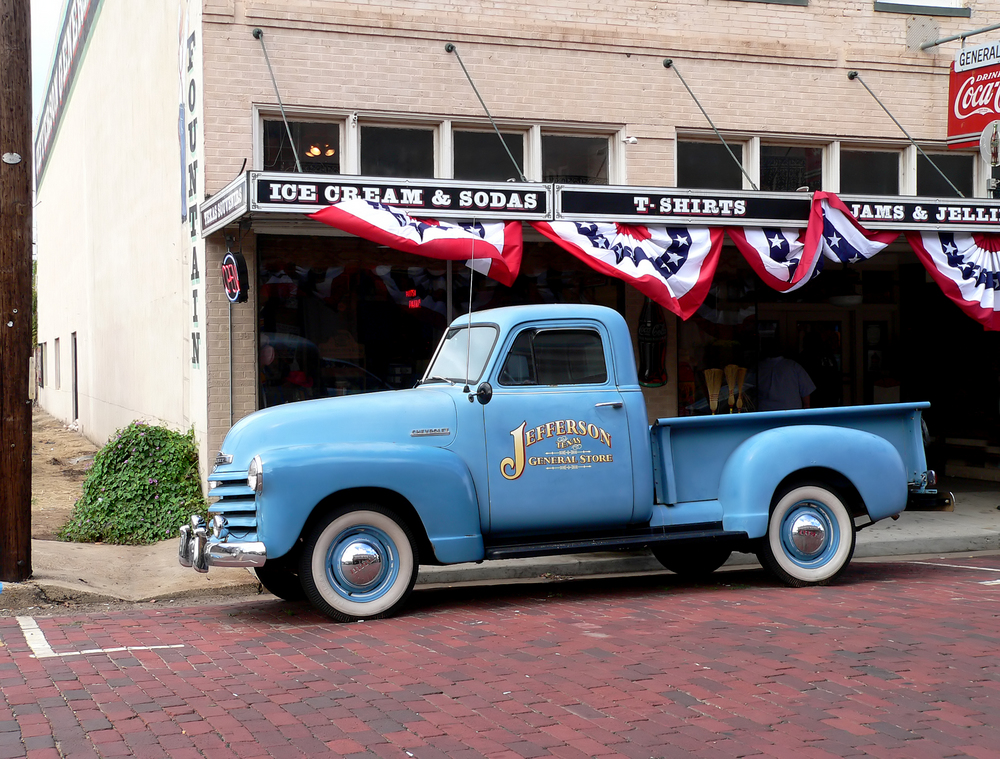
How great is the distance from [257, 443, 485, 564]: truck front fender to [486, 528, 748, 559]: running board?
207 mm

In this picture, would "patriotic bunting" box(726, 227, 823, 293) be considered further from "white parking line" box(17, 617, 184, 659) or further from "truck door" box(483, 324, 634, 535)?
"white parking line" box(17, 617, 184, 659)

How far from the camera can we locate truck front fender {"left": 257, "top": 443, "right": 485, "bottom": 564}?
7.20 metres

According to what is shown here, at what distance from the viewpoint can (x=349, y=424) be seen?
761cm

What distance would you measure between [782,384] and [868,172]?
10.3ft

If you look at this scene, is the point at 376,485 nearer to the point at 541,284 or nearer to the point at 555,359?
the point at 555,359

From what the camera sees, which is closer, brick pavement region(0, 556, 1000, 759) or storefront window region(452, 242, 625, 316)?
brick pavement region(0, 556, 1000, 759)

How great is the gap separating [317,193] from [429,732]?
5.88 metres

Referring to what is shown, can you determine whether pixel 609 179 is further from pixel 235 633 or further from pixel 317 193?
pixel 235 633

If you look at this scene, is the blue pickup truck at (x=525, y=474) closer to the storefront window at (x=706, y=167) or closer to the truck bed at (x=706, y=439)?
the truck bed at (x=706, y=439)

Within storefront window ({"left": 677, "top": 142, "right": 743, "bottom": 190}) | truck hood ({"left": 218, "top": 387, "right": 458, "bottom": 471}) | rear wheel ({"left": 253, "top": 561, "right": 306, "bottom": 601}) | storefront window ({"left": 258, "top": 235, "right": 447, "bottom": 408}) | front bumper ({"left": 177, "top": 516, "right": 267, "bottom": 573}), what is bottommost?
rear wheel ({"left": 253, "top": 561, "right": 306, "bottom": 601})

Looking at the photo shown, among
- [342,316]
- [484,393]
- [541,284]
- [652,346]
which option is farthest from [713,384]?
[484,393]

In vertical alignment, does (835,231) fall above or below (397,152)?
below

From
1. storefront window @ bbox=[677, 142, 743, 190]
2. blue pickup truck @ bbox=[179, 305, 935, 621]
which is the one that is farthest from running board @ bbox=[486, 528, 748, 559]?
storefront window @ bbox=[677, 142, 743, 190]

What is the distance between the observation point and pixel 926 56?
14312 millimetres
